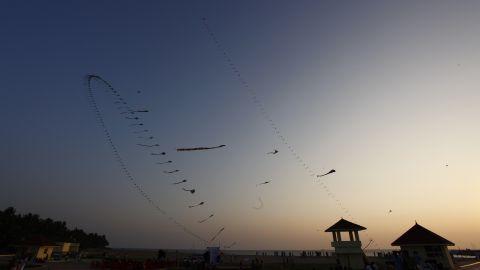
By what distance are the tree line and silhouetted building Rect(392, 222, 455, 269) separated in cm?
4575

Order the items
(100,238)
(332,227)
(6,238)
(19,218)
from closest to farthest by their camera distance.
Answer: (332,227) → (6,238) → (19,218) → (100,238)

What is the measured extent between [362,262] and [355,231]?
3.11m

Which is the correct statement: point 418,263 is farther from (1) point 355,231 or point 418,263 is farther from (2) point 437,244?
(1) point 355,231

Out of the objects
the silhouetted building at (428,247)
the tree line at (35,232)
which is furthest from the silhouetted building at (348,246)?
the tree line at (35,232)

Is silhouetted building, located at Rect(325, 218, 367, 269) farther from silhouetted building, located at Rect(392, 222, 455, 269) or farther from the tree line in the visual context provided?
the tree line

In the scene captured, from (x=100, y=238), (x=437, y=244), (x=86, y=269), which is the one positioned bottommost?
(x=86, y=269)

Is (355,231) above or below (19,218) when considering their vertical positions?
below

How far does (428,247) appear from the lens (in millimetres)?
29562

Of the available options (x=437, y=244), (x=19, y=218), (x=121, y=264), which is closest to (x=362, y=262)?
(x=437, y=244)

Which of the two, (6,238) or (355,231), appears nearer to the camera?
(355,231)

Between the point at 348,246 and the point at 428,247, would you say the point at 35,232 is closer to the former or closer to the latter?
the point at 348,246

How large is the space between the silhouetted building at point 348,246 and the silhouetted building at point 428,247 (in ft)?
12.7

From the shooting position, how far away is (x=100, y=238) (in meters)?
162

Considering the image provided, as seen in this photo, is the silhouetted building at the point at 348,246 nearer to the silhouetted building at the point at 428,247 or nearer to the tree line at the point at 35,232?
the silhouetted building at the point at 428,247
